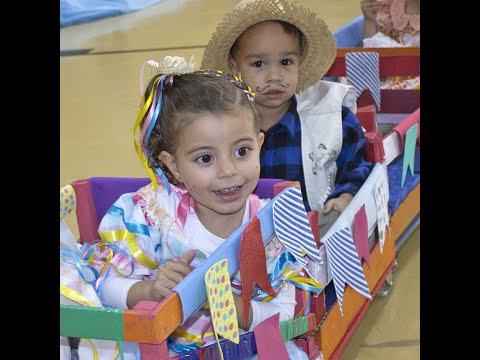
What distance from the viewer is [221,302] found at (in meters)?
1.32

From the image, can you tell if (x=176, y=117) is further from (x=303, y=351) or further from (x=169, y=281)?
(x=303, y=351)

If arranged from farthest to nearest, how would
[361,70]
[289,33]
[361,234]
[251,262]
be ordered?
[361,70] → [289,33] → [361,234] → [251,262]

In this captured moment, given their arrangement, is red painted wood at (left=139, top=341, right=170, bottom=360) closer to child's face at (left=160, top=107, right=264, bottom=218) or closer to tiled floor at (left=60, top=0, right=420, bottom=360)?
child's face at (left=160, top=107, right=264, bottom=218)

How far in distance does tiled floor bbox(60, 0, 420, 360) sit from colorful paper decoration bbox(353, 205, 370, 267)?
0.77ft

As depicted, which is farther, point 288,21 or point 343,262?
point 288,21

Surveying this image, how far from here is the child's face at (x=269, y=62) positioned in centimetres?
204

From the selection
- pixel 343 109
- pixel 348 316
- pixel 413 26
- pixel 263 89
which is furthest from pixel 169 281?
pixel 413 26

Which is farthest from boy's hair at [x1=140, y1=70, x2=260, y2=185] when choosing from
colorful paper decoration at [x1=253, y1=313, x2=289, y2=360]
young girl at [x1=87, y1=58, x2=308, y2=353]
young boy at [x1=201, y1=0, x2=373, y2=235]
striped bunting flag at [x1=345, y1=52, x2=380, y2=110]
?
striped bunting flag at [x1=345, y1=52, x2=380, y2=110]

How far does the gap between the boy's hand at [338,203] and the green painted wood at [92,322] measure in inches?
35.4

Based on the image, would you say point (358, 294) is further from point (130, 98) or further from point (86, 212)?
point (130, 98)

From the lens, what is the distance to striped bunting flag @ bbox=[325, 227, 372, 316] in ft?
5.64

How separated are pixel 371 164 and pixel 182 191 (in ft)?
2.10

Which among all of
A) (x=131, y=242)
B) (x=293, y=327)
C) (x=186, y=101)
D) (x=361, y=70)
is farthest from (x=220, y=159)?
(x=361, y=70)

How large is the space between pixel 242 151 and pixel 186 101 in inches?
5.4
